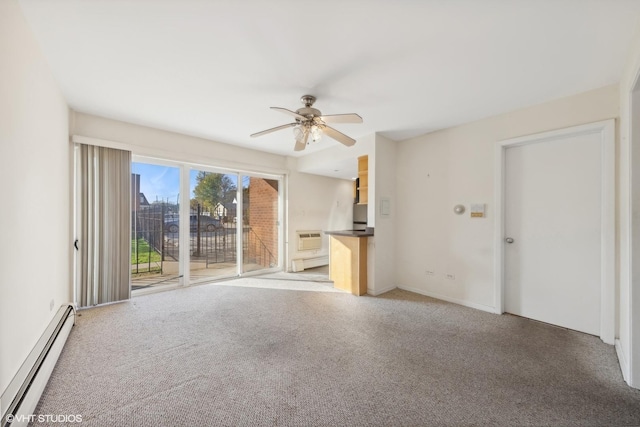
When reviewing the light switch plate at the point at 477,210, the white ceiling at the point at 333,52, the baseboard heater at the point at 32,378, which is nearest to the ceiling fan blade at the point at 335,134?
the white ceiling at the point at 333,52

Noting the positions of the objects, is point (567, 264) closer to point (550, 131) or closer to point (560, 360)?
point (560, 360)

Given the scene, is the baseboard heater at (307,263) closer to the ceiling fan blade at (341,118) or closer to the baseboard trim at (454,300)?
the baseboard trim at (454,300)

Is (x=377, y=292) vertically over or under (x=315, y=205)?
under

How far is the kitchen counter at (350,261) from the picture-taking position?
3887mm

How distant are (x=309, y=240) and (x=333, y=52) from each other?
4189 mm

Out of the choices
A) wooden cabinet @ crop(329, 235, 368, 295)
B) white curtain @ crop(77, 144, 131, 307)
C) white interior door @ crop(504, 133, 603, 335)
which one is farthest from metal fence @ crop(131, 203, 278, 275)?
white interior door @ crop(504, 133, 603, 335)

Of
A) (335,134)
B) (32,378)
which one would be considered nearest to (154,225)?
(32,378)

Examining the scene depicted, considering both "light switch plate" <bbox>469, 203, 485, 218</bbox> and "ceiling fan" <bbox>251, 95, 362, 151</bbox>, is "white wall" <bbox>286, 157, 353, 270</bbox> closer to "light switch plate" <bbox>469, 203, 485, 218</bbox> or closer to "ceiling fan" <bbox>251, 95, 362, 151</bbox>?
"ceiling fan" <bbox>251, 95, 362, 151</bbox>

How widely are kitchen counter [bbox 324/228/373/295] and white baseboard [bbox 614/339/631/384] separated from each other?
256 centimetres

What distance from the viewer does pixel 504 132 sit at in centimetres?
311

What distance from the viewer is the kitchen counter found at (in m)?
3.89

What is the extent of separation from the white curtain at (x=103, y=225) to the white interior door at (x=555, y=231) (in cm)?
502

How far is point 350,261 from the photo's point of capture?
402cm

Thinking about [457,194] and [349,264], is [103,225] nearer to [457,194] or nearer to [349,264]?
[349,264]
